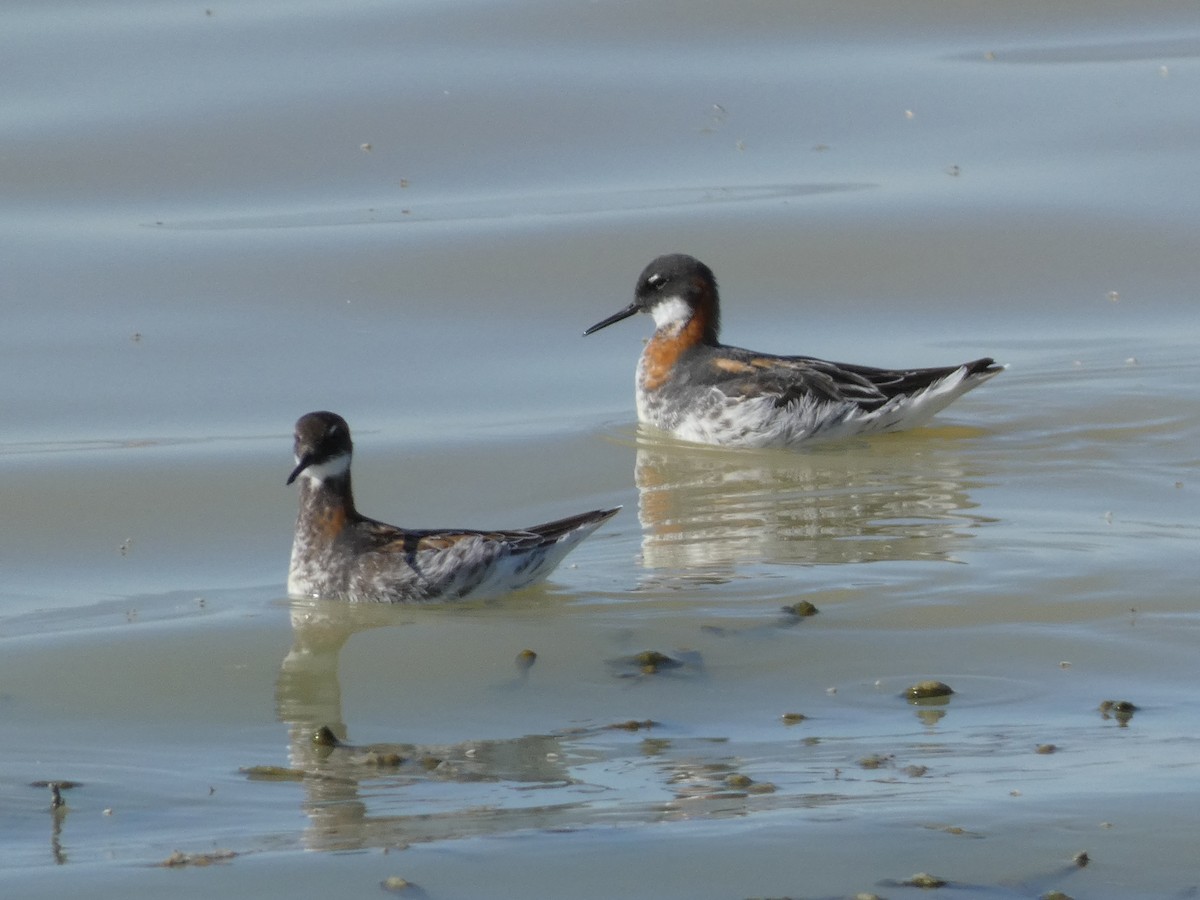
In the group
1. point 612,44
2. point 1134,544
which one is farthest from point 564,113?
point 1134,544

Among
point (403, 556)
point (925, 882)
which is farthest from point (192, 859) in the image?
point (403, 556)

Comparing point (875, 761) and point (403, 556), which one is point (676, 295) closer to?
point (403, 556)

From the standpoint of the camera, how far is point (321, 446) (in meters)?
9.11

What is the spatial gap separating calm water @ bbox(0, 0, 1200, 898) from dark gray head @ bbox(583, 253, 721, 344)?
565 millimetres

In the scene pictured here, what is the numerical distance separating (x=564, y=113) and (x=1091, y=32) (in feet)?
18.4

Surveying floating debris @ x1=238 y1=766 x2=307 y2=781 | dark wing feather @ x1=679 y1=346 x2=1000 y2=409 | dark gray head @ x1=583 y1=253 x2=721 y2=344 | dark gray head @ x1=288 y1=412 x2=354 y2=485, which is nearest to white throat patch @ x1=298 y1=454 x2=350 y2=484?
dark gray head @ x1=288 y1=412 x2=354 y2=485

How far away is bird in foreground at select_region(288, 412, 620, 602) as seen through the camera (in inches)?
346

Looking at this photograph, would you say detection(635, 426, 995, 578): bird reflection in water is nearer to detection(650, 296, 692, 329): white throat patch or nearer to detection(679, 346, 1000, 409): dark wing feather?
detection(679, 346, 1000, 409): dark wing feather

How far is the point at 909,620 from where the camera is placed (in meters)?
8.30

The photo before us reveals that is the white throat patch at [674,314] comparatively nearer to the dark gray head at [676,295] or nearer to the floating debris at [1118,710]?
the dark gray head at [676,295]

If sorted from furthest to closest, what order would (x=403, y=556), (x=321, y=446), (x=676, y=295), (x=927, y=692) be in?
1. (x=676, y=295)
2. (x=321, y=446)
3. (x=403, y=556)
4. (x=927, y=692)

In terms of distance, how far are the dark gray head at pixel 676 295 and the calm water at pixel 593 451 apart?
57 centimetres

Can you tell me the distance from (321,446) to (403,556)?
0.66m

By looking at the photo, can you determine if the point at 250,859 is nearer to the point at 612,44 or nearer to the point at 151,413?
the point at 151,413
